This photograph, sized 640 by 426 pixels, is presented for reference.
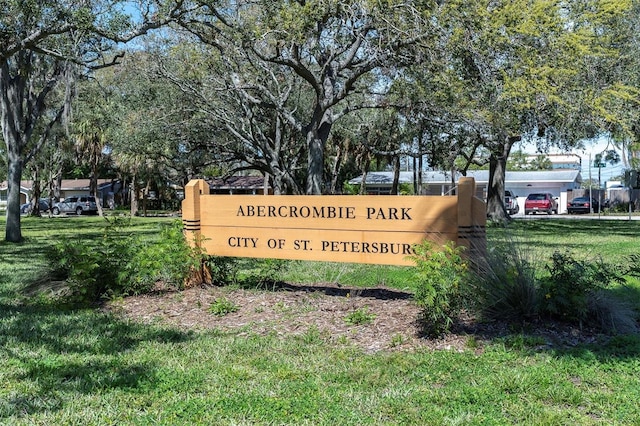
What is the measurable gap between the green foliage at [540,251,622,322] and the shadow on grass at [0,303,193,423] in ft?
10.7

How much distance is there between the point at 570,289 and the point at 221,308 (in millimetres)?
3413

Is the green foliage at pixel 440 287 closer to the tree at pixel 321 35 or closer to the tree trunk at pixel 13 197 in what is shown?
the tree at pixel 321 35

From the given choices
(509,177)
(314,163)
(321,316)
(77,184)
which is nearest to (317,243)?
(321,316)

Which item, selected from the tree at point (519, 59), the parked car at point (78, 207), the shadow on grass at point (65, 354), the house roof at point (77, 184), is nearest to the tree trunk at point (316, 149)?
the tree at point (519, 59)

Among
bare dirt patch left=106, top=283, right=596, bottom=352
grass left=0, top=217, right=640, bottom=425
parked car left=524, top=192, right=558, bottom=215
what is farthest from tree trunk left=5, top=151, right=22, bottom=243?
parked car left=524, top=192, right=558, bottom=215

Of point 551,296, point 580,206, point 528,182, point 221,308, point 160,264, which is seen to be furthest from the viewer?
point 528,182

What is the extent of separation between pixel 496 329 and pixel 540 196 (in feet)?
131

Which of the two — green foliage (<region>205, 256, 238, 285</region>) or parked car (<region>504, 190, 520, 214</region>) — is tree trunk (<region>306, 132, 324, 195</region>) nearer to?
green foliage (<region>205, 256, 238, 285</region>)

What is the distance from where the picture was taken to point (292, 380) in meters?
4.36

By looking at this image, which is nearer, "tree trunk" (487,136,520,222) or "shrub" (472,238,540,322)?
"shrub" (472,238,540,322)

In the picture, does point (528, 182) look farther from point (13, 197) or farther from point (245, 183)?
point (13, 197)

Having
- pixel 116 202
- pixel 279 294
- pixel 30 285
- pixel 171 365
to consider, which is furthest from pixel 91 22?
pixel 116 202

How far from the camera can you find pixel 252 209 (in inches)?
288

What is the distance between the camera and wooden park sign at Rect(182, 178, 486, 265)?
609cm
